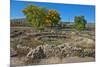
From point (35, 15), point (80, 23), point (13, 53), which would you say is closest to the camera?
point (13, 53)

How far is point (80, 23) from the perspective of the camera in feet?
8.30

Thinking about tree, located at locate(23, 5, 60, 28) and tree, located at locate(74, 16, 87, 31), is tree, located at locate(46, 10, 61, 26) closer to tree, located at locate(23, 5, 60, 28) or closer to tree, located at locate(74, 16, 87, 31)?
tree, located at locate(23, 5, 60, 28)

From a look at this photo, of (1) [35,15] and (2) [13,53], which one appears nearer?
(2) [13,53]

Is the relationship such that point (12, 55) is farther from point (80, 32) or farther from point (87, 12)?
point (87, 12)

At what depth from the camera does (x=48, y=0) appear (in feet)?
7.84

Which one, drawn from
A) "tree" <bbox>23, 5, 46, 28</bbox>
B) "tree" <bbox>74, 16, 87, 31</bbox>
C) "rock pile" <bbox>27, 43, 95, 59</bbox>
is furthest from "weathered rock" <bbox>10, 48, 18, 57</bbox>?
"tree" <bbox>74, 16, 87, 31</bbox>

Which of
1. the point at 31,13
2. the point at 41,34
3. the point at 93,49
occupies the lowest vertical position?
the point at 93,49

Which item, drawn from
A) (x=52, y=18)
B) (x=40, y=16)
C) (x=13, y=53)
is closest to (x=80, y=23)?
(x=52, y=18)

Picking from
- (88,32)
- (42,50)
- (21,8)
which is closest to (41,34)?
(42,50)

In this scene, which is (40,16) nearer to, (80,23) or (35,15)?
(35,15)

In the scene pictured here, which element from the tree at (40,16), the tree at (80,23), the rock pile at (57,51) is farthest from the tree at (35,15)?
the tree at (80,23)

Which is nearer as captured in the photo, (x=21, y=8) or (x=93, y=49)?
(x=21, y=8)

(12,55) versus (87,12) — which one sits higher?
(87,12)
